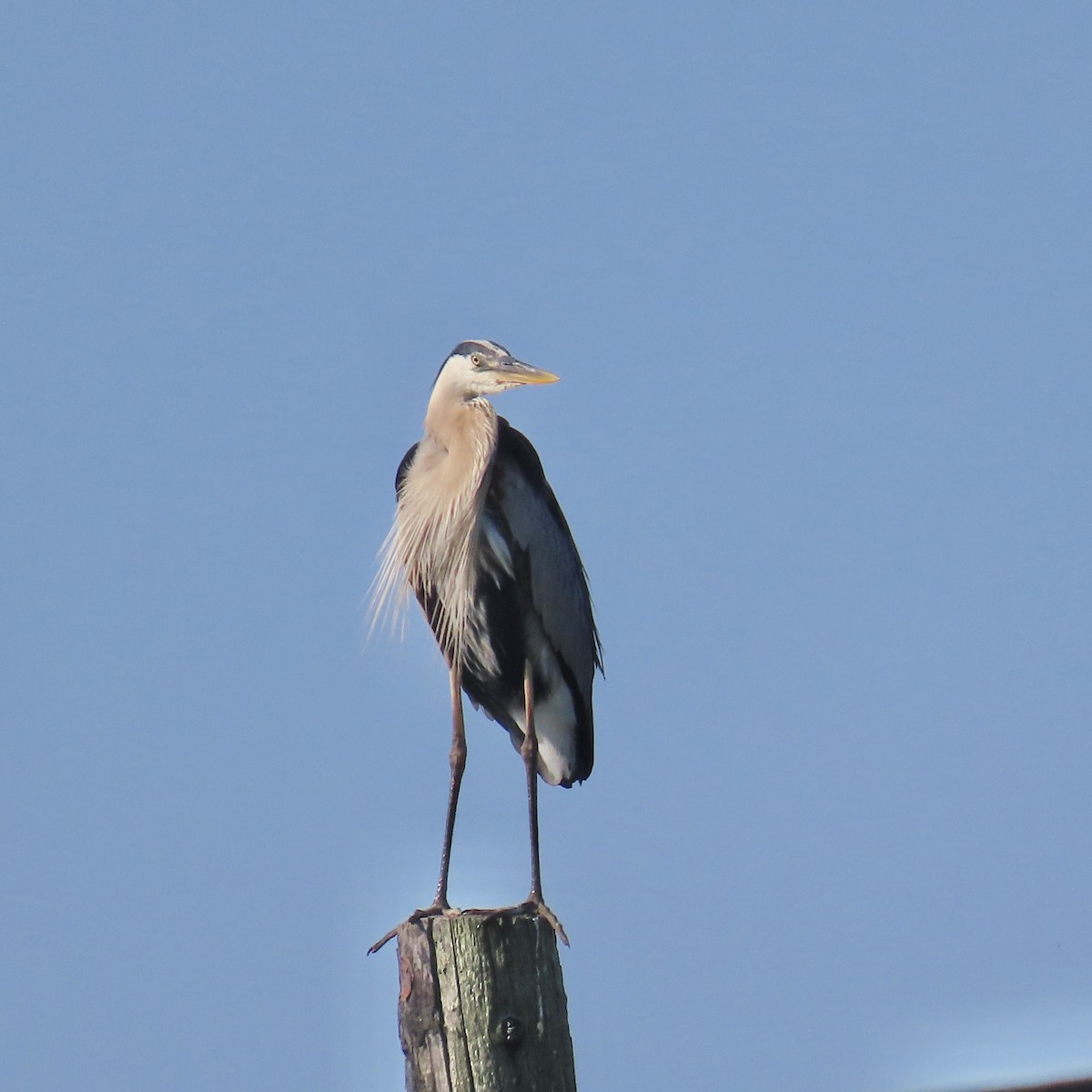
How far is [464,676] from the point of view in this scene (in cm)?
696

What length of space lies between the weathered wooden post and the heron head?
10.2 feet

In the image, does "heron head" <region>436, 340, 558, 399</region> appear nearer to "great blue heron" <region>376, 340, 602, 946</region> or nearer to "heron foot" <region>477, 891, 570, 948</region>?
"great blue heron" <region>376, 340, 602, 946</region>

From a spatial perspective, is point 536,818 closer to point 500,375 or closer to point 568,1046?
point 500,375

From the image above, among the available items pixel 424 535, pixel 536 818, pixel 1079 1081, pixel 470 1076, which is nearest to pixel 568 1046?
pixel 470 1076

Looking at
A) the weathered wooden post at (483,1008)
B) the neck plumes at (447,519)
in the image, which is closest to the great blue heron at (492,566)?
the neck plumes at (447,519)

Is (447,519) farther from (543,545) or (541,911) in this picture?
(541,911)

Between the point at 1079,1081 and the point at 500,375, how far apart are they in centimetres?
490

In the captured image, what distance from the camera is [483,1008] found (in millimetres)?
3896

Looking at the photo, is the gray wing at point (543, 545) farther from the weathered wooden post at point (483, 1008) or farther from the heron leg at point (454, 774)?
the weathered wooden post at point (483, 1008)

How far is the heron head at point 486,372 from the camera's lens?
22.1 ft

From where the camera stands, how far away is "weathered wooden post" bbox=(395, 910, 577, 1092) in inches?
151

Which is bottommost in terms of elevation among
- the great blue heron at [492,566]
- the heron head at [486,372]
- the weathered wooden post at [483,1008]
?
the weathered wooden post at [483,1008]

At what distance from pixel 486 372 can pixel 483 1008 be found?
11.3 feet

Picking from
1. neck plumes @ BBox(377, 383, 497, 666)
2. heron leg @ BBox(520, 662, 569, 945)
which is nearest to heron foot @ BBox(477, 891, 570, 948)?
heron leg @ BBox(520, 662, 569, 945)
